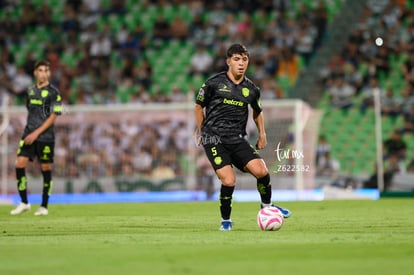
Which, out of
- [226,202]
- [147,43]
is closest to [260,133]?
[226,202]

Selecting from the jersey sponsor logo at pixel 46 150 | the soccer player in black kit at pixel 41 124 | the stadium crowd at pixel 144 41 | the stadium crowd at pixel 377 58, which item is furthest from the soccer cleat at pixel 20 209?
the stadium crowd at pixel 144 41

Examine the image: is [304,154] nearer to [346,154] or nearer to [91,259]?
[346,154]

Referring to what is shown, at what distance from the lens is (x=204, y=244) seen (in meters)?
7.77

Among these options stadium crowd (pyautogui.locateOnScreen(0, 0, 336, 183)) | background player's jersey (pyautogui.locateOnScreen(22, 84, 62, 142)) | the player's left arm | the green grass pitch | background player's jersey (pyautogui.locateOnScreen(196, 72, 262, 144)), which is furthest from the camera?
stadium crowd (pyautogui.locateOnScreen(0, 0, 336, 183))

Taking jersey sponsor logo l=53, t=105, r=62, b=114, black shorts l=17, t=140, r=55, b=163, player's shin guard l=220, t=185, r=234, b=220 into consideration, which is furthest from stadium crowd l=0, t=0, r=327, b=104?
player's shin guard l=220, t=185, r=234, b=220

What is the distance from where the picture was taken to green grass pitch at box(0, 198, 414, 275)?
6.04 metres

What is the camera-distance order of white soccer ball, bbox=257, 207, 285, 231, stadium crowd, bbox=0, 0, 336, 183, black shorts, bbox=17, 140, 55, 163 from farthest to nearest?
stadium crowd, bbox=0, 0, 336, 183 < black shorts, bbox=17, 140, 55, 163 < white soccer ball, bbox=257, 207, 285, 231

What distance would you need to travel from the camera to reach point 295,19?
25391 millimetres

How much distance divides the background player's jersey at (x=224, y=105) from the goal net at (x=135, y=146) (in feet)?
28.2

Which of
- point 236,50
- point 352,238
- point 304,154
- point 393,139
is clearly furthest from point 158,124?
point 352,238

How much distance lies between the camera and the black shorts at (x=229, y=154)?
9.69m

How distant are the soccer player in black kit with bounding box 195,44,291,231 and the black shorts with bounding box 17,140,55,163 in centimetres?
429

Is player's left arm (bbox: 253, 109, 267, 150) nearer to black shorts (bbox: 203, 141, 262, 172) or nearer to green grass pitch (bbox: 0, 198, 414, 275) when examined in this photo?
black shorts (bbox: 203, 141, 262, 172)

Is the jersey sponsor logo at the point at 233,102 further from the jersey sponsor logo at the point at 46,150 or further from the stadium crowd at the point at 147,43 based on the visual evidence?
the stadium crowd at the point at 147,43
